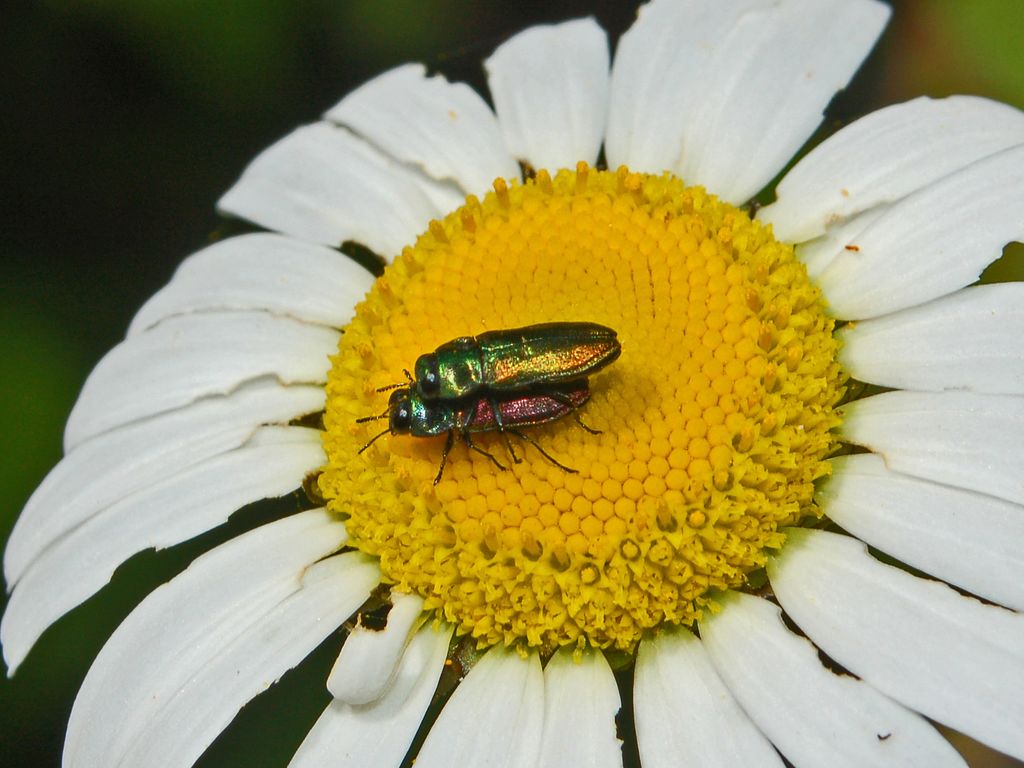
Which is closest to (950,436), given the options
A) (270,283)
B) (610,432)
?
(610,432)

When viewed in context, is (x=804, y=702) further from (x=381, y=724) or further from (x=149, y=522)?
(x=149, y=522)

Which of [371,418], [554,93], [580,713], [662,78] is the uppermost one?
[554,93]

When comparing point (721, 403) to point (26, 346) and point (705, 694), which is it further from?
point (26, 346)

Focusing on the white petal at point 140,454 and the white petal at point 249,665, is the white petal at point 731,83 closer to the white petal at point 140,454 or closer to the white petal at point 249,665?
the white petal at point 140,454

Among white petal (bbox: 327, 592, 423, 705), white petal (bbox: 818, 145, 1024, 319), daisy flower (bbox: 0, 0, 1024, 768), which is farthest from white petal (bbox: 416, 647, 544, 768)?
white petal (bbox: 818, 145, 1024, 319)

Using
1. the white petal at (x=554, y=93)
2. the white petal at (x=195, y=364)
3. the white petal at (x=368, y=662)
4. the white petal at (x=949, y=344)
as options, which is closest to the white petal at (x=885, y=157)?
the white petal at (x=949, y=344)

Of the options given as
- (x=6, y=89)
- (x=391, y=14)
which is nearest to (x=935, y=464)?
(x=391, y=14)
